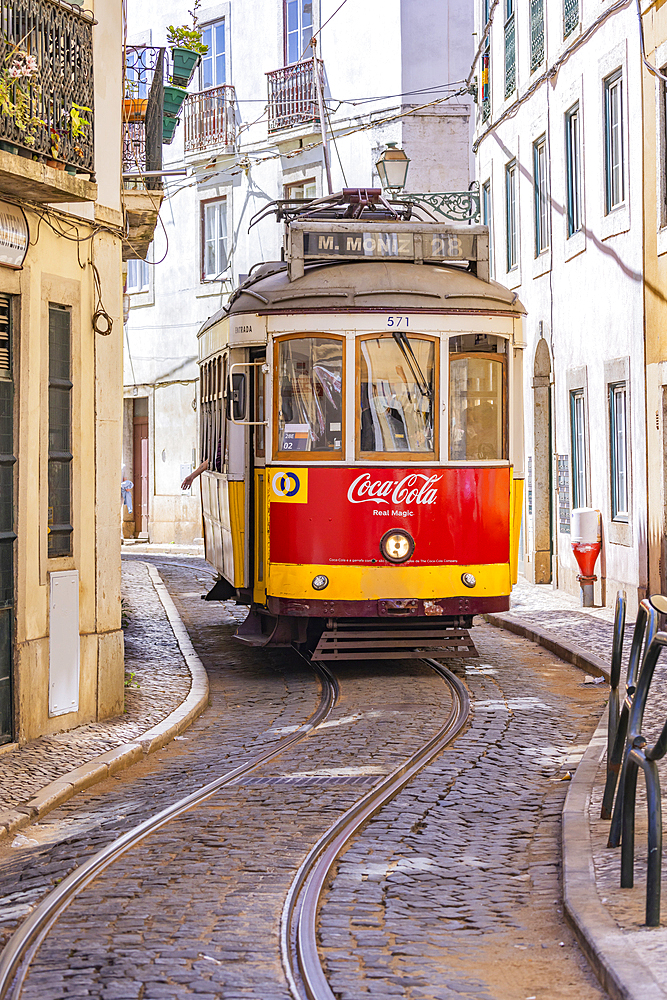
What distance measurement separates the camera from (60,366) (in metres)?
9.73

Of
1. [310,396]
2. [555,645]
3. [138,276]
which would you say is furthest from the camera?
[138,276]

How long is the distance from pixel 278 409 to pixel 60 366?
7.37 ft

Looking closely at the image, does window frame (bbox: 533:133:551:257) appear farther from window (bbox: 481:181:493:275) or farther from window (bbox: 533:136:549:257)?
window (bbox: 481:181:493:275)

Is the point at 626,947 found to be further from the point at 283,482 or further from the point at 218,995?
the point at 283,482

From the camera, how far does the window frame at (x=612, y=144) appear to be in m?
16.3

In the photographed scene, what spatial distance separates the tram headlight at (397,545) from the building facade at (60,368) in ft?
7.36

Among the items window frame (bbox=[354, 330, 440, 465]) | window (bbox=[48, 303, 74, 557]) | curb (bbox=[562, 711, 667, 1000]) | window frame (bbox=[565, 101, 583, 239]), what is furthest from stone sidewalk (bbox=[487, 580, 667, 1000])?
window frame (bbox=[565, 101, 583, 239])

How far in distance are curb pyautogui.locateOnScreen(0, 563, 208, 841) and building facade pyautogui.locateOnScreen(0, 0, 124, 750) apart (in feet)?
1.94

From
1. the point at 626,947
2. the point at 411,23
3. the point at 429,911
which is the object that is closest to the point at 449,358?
the point at 429,911

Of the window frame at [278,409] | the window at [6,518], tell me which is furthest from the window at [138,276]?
the window at [6,518]

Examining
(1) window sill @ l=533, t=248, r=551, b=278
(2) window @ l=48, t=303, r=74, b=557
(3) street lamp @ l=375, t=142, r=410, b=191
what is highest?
(3) street lamp @ l=375, t=142, r=410, b=191

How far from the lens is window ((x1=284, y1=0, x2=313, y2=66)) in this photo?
28.4m

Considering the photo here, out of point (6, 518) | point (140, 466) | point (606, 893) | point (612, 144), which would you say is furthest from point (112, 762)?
point (140, 466)

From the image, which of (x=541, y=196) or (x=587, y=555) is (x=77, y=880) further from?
(x=541, y=196)
